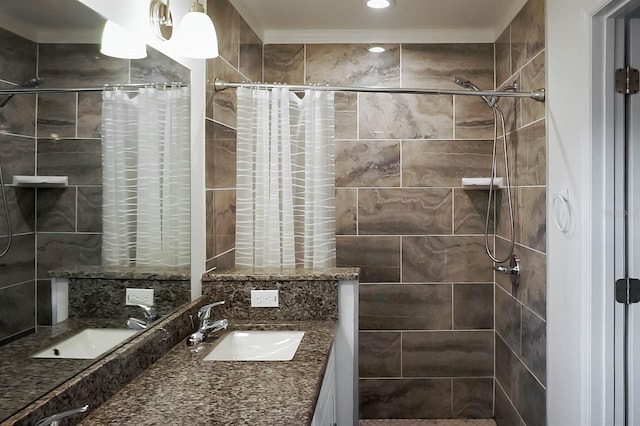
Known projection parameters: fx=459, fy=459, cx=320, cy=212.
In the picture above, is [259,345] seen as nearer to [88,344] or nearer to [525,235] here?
[88,344]

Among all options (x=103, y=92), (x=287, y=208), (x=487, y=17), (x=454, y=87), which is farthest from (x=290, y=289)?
(x=487, y=17)

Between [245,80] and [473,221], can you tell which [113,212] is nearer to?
[245,80]

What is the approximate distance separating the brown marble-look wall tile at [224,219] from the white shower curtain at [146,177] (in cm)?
33

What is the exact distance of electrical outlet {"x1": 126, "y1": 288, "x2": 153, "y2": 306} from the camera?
1591mm

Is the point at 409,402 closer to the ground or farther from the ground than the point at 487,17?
closer to the ground

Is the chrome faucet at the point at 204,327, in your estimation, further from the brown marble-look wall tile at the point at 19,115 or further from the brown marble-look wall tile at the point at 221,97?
the brown marble-look wall tile at the point at 19,115

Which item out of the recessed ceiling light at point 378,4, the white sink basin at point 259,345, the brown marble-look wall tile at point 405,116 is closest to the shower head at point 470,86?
the brown marble-look wall tile at point 405,116

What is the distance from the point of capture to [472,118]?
3.11 m

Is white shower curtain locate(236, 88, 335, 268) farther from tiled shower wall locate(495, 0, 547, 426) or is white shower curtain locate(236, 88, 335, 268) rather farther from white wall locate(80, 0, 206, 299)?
tiled shower wall locate(495, 0, 547, 426)

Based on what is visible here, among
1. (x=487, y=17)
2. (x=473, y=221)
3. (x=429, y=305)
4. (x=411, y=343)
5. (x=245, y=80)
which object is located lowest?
(x=411, y=343)

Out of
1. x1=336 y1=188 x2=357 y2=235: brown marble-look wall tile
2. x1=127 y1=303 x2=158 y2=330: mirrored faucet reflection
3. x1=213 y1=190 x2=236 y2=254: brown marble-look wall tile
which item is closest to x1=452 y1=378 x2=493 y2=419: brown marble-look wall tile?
x1=336 y1=188 x2=357 y2=235: brown marble-look wall tile

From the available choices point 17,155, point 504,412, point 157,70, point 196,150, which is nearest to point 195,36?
point 157,70

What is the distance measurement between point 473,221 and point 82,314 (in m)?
2.50

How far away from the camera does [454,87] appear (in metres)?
3.14
